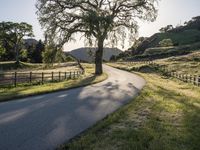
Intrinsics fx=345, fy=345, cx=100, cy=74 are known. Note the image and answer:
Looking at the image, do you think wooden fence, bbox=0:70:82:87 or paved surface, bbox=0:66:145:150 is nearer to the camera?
paved surface, bbox=0:66:145:150

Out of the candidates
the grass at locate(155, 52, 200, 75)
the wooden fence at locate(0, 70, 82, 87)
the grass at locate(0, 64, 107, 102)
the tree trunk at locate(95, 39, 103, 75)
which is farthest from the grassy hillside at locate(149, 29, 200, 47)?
the grass at locate(0, 64, 107, 102)

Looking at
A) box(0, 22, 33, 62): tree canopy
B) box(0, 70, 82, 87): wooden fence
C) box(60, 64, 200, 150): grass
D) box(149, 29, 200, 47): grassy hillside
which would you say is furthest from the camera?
box(149, 29, 200, 47): grassy hillside

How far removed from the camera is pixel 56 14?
42.8 m

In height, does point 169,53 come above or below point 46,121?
above

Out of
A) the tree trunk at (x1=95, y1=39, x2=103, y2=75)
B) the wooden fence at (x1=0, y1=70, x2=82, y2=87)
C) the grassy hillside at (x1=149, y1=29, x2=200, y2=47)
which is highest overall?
the grassy hillside at (x1=149, y1=29, x2=200, y2=47)

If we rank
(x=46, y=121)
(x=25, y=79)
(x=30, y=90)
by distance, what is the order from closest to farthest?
(x=46, y=121) < (x=30, y=90) < (x=25, y=79)

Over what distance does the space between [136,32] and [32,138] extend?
38527mm

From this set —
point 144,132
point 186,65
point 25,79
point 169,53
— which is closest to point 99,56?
point 25,79

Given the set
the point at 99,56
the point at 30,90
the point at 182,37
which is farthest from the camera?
the point at 182,37

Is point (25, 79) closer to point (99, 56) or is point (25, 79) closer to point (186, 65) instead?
point (99, 56)

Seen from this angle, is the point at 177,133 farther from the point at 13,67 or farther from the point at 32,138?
the point at 13,67

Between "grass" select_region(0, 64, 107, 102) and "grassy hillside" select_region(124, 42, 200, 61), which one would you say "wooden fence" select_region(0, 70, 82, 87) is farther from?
"grassy hillside" select_region(124, 42, 200, 61)

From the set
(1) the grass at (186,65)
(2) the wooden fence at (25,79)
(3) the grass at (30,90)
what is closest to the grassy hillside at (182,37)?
(1) the grass at (186,65)

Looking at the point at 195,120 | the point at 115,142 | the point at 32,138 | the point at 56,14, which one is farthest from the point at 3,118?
the point at 56,14
